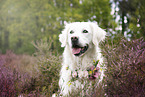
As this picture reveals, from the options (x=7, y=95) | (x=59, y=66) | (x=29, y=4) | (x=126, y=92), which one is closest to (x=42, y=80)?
(x=59, y=66)

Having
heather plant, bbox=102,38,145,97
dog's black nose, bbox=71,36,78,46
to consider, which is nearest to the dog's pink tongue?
dog's black nose, bbox=71,36,78,46

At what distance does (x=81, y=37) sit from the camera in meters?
2.95

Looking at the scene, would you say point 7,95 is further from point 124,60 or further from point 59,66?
point 124,60

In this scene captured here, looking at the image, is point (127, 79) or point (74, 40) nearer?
point (127, 79)

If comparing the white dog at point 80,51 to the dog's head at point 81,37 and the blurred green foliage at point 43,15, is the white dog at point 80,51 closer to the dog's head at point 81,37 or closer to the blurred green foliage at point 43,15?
the dog's head at point 81,37

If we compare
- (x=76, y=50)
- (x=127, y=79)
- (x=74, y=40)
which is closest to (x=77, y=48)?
(x=76, y=50)

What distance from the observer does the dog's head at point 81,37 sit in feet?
9.61

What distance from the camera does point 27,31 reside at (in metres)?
12.3

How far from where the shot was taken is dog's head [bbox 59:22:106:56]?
2928 mm

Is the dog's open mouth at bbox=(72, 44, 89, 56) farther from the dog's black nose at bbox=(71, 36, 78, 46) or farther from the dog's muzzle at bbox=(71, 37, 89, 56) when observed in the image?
the dog's black nose at bbox=(71, 36, 78, 46)

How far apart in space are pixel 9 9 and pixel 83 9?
6.36m

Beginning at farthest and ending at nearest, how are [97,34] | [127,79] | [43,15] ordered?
[43,15] < [97,34] < [127,79]

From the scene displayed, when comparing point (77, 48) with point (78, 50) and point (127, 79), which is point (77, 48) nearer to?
point (78, 50)

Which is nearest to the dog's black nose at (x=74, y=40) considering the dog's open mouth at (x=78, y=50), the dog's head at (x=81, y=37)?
the dog's head at (x=81, y=37)
